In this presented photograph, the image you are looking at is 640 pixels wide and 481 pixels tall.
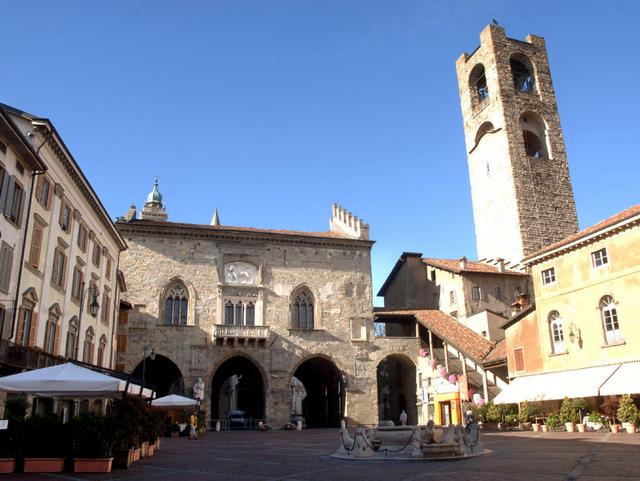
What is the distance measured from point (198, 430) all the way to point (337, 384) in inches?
512

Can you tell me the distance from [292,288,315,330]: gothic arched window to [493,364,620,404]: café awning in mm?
13638

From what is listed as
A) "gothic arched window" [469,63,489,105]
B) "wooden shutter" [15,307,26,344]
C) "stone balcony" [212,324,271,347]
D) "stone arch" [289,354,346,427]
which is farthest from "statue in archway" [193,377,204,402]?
"gothic arched window" [469,63,489,105]

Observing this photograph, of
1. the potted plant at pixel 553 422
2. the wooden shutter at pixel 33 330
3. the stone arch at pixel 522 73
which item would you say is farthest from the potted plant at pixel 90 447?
the stone arch at pixel 522 73

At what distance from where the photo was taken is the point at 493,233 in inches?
1902

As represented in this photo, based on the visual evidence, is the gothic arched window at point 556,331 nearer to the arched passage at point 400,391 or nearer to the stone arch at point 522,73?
the arched passage at point 400,391

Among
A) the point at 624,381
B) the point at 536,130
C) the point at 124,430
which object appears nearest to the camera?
the point at 124,430

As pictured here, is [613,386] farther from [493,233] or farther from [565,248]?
[493,233]

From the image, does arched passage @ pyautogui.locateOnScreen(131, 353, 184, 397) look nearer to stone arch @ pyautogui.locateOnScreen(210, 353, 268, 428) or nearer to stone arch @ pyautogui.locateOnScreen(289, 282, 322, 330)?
stone arch @ pyautogui.locateOnScreen(210, 353, 268, 428)

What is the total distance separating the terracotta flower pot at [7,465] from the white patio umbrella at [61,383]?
4.56 feet

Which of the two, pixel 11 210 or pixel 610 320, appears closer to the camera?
pixel 11 210

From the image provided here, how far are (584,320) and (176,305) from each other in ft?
77.6

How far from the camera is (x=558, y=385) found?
25312 millimetres

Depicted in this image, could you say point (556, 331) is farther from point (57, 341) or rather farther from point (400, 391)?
point (57, 341)

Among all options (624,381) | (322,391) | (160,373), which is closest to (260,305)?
(160,373)
